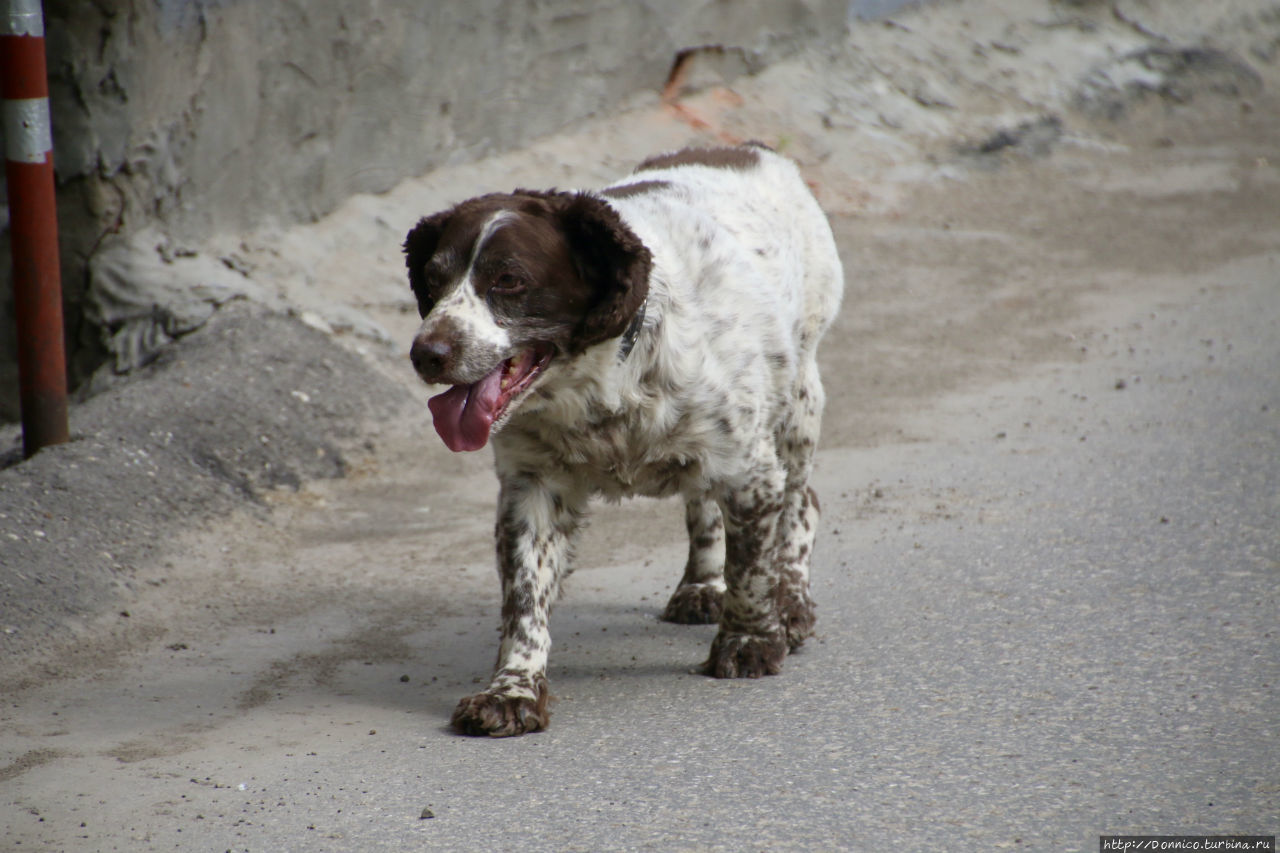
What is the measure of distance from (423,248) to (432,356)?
521mm

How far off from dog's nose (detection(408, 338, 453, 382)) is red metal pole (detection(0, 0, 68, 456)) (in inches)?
104

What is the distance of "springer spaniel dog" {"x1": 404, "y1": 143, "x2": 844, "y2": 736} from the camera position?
3.58m

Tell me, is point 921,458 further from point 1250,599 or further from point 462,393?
point 462,393

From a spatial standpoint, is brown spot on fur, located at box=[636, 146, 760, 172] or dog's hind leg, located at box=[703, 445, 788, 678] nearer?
dog's hind leg, located at box=[703, 445, 788, 678]

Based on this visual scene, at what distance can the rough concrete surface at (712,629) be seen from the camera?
3117 millimetres

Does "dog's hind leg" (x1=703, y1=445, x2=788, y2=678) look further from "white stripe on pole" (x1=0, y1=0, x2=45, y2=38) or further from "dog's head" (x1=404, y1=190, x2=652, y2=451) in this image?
"white stripe on pole" (x1=0, y1=0, x2=45, y2=38)

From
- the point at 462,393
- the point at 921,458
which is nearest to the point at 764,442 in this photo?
the point at 462,393

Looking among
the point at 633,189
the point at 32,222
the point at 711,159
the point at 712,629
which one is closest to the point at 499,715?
the point at 712,629


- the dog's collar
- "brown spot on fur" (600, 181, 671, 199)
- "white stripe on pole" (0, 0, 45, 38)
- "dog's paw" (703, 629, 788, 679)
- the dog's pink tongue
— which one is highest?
"white stripe on pole" (0, 0, 45, 38)

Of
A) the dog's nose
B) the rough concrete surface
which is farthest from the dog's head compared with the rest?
the rough concrete surface

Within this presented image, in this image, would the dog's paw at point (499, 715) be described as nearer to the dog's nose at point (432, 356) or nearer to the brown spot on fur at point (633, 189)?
the dog's nose at point (432, 356)

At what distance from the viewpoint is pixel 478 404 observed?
352 centimetres

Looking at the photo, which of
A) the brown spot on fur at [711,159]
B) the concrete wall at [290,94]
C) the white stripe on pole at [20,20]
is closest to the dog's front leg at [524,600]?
the brown spot on fur at [711,159]

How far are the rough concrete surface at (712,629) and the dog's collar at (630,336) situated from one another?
978 millimetres
